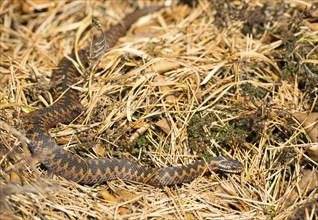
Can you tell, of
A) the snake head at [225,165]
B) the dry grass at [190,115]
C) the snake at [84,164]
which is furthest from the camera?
the snake head at [225,165]

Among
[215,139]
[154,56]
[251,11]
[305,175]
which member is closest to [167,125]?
[215,139]

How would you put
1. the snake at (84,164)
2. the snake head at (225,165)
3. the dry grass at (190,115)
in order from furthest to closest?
the snake head at (225,165)
the snake at (84,164)
the dry grass at (190,115)

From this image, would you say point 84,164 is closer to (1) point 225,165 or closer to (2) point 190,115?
(2) point 190,115

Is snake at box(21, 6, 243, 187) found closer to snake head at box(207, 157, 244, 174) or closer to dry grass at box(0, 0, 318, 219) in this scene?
snake head at box(207, 157, 244, 174)

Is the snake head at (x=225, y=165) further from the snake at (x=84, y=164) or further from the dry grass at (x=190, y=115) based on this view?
the dry grass at (x=190, y=115)

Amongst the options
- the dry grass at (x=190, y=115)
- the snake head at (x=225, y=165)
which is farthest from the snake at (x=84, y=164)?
the dry grass at (x=190, y=115)

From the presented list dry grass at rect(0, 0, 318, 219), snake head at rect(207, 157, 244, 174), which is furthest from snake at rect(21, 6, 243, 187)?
dry grass at rect(0, 0, 318, 219)

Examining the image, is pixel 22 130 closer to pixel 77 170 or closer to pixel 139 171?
pixel 77 170
